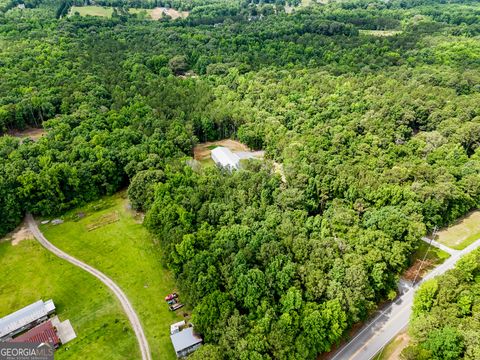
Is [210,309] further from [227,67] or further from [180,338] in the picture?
[227,67]

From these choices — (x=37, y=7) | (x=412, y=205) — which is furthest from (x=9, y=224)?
(x=37, y=7)

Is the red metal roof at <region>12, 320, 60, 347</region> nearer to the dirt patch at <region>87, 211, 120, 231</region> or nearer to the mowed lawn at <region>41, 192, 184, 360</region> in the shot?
the mowed lawn at <region>41, 192, 184, 360</region>

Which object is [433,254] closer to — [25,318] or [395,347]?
[395,347]

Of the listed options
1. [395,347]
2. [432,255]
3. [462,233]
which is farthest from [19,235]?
[462,233]

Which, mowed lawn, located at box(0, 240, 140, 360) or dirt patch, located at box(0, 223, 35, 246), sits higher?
dirt patch, located at box(0, 223, 35, 246)

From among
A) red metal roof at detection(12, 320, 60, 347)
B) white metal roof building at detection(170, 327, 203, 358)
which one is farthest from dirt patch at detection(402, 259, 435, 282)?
red metal roof at detection(12, 320, 60, 347)

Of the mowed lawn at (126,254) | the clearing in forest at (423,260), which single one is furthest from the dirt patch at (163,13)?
the clearing in forest at (423,260)
